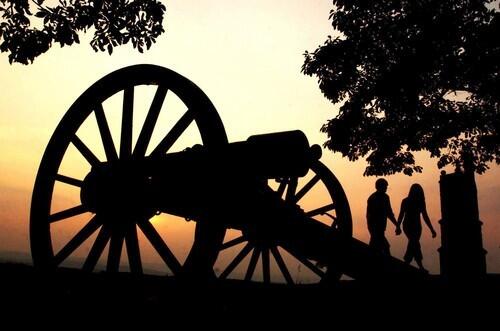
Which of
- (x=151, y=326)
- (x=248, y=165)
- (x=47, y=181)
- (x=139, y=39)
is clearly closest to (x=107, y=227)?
(x=47, y=181)

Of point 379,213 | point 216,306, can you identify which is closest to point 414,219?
point 379,213

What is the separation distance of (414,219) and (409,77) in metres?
6.62

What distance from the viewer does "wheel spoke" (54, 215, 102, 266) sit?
3.92 meters

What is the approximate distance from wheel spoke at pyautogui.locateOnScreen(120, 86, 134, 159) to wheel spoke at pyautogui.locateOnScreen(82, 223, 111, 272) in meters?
0.59

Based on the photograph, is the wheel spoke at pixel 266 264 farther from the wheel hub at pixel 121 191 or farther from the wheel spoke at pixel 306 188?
the wheel hub at pixel 121 191

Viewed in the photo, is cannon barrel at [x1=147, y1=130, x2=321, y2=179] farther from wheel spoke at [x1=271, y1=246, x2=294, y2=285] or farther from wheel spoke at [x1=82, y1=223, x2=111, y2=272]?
wheel spoke at [x1=271, y1=246, x2=294, y2=285]

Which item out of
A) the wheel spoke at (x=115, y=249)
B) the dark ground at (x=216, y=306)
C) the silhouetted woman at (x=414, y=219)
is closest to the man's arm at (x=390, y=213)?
the silhouetted woman at (x=414, y=219)

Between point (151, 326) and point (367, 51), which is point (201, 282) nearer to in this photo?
point (151, 326)

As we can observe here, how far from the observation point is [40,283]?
3.97 m

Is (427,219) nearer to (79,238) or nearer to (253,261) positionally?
(253,261)

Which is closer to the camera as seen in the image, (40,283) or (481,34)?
(40,283)

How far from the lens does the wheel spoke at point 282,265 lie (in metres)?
6.29

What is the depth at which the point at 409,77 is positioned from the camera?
1455 centimetres

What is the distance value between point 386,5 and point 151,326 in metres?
13.7
